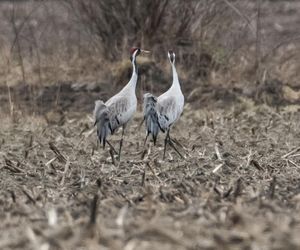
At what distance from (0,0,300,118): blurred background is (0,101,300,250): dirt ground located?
102 centimetres

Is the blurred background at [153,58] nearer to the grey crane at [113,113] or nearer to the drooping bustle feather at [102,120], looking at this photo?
the grey crane at [113,113]

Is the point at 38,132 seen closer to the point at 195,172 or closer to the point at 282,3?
the point at 195,172

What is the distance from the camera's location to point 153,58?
12.8m

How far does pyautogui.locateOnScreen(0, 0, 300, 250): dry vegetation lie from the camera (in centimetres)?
391

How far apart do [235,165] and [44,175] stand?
4.80 feet

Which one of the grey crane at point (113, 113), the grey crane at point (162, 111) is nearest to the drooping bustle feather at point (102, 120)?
the grey crane at point (113, 113)

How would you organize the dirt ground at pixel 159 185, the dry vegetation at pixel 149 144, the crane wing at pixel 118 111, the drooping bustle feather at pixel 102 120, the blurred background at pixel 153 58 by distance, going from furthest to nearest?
the blurred background at pixel 153 58
the crane wing at pixel 118 111
the drooping bustle feather at pixel 102 120
the dry vegetation at pixel 149 144
the dirt ground at pixel 159 185

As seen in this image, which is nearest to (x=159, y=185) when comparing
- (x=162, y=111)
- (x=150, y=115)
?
(x=150, y=115)

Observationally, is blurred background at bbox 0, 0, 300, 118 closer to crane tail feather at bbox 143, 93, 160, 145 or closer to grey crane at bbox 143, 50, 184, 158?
grey crane at bbox 143, 50, 184, 158

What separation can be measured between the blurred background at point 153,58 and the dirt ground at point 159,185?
3.34 feet

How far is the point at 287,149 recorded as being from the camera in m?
7.95

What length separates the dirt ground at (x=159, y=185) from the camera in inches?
148

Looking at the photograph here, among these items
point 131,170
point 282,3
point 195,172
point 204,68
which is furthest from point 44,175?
point 282,3

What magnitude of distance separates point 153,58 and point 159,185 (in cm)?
687
